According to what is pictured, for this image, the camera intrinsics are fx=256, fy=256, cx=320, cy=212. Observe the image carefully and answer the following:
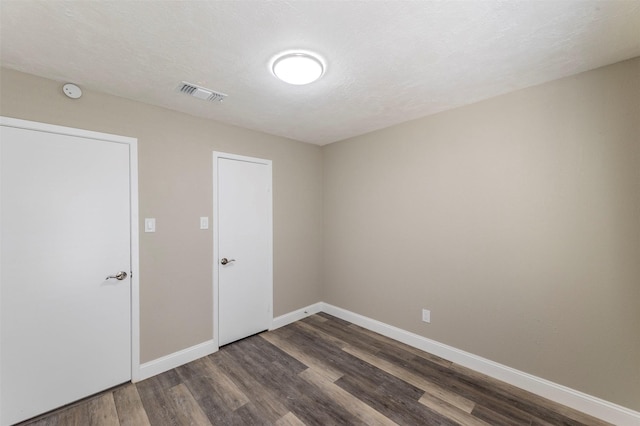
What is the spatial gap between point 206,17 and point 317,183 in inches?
105

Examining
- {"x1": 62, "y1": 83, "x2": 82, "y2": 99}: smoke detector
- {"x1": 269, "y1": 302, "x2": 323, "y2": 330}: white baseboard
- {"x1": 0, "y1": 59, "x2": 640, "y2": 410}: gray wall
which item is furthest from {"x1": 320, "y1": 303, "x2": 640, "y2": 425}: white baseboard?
{"x1": 62, "y1": 83, "x2": 82, "y2": 99}: smoke detector

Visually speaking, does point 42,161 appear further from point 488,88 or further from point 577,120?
point 577,120

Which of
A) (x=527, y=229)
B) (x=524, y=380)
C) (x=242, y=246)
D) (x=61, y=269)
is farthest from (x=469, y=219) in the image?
(x=61, y=269)

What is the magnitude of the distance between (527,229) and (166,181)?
324cm

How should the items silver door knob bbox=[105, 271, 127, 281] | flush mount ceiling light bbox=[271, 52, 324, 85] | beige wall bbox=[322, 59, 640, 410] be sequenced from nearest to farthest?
flush mount ceiling light bbox=[271, 52, 324, 85], beige wall bbox=[322, 59, 640, 410], silver door knob bbox=[105, 271, 127, 281]

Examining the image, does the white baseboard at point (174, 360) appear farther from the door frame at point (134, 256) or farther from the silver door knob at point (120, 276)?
the silver door knob at point (120, 276)

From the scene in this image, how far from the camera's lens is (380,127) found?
10.1 feet

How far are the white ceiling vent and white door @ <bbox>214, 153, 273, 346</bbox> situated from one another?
2.33 feet

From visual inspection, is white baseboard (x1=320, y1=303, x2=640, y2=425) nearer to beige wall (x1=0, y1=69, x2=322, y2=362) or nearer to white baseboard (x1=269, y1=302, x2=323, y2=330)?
white baseboard (x1=269, y1=302, x2=323, y2=330)

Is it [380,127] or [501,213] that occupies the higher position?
[380,127]

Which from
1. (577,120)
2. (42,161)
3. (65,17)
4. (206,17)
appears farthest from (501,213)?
(42,161)

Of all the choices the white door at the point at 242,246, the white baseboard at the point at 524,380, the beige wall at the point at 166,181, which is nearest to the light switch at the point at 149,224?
the beige wall at the point at 166,181

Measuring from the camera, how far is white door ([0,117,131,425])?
69.9 inches

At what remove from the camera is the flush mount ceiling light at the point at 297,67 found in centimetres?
163
